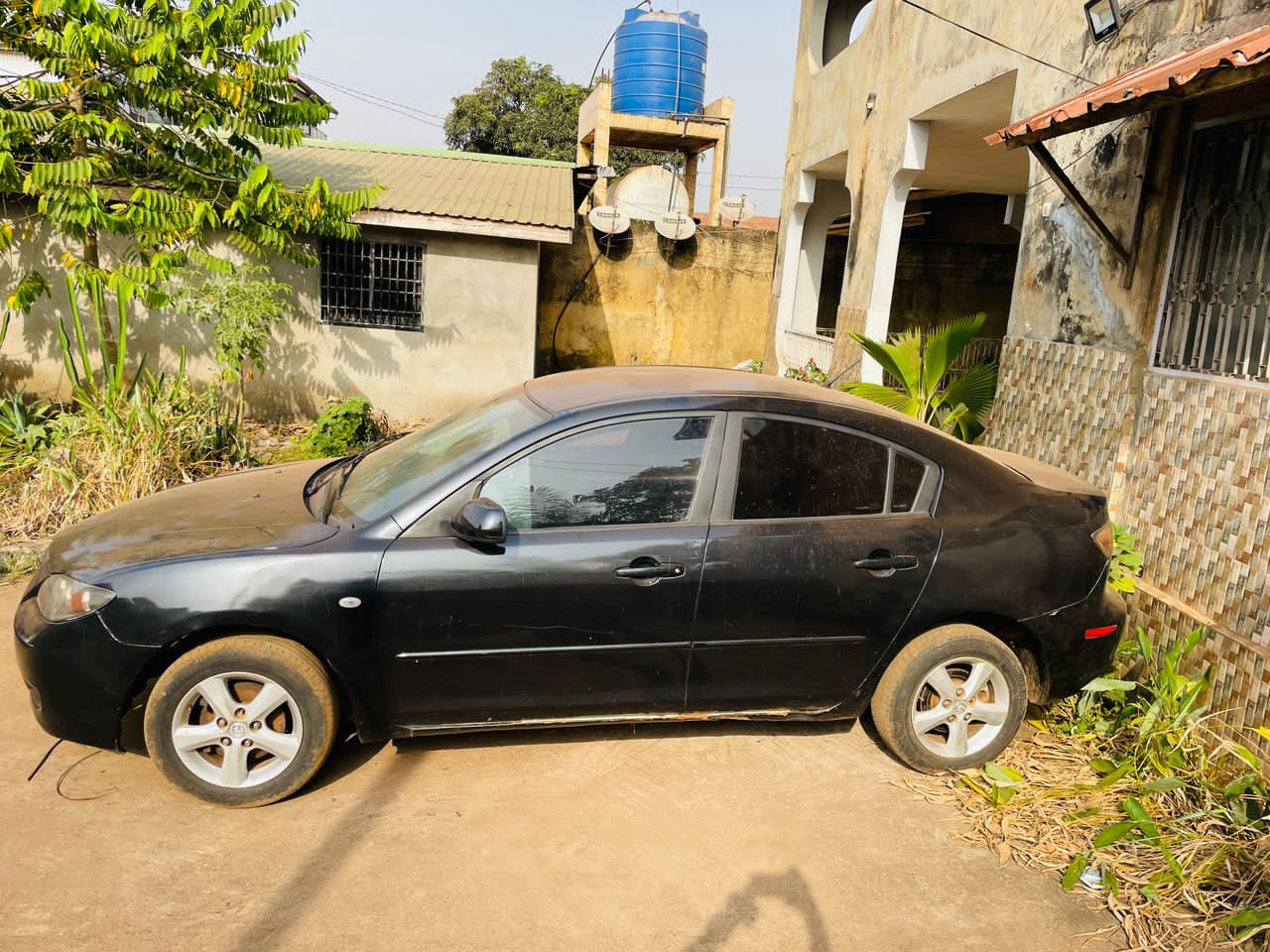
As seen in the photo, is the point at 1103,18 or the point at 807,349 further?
the point at 807,349

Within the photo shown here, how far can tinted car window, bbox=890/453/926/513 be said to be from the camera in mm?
3875

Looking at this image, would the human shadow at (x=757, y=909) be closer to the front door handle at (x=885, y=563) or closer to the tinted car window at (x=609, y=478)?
the front door handle at (x=885, y=563)

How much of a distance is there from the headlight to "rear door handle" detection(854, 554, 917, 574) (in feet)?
9.33

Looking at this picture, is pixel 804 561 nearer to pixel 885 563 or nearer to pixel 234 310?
pixel 885 563

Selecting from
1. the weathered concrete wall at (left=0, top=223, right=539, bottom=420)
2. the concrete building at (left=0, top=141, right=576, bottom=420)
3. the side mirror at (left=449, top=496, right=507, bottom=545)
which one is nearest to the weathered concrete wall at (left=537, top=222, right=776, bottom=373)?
the concrete building at (left=0, top=141, right=576, bottom=420)

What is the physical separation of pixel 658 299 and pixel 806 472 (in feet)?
35.4

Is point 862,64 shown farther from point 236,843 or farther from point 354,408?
point 236,843

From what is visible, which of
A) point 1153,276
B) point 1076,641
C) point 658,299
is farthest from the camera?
point 658,299

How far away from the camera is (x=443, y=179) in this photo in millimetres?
→ 12117

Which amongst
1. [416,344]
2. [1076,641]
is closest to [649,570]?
[1076,641]

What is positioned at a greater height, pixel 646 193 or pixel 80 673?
pixel 646 193

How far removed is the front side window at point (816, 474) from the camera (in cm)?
375

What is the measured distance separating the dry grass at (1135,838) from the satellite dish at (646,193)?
40.7ft

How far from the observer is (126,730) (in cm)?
344
